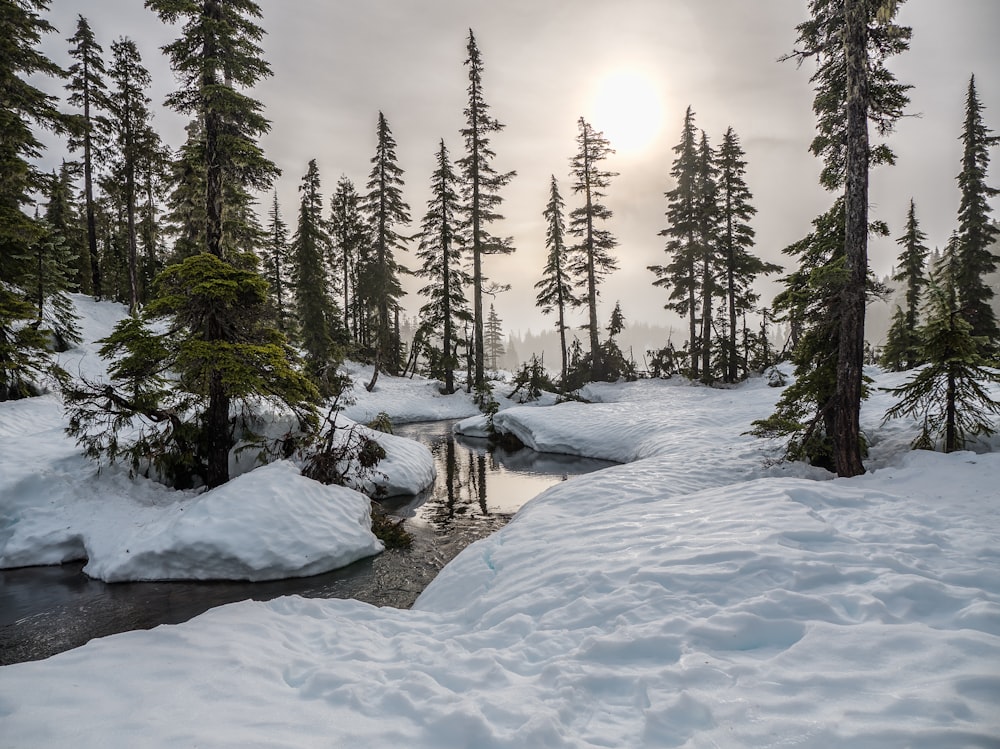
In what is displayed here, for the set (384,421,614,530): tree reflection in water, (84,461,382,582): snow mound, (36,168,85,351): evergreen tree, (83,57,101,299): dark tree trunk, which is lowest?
(384,421,614,530): tree reflection in water

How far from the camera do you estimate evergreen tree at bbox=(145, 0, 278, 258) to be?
8867 millimetres

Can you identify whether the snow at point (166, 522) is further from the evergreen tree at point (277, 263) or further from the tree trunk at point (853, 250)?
the evergreen tree at point (277, 263)

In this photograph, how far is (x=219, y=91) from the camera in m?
8.74

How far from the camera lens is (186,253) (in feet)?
76.3

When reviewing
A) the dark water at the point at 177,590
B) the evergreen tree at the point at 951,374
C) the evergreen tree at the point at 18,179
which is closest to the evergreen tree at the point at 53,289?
the evergreen tree at the point at 18,179

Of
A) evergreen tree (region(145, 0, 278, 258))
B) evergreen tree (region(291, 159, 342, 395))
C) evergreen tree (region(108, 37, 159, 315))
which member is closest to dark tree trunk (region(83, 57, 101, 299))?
evergreen tree (region(108, 37, 159, 315))

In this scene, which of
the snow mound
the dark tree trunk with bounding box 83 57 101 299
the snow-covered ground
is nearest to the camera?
the snow-covered ground

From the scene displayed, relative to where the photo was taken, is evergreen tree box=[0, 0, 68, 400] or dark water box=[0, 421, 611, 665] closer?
dark water box=[0, 421, 611, 665]

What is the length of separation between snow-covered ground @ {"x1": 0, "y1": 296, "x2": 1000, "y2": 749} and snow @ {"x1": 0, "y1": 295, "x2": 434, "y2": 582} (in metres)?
2.00

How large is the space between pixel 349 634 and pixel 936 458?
413 inches

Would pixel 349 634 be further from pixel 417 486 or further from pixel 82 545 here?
pixel 417 486

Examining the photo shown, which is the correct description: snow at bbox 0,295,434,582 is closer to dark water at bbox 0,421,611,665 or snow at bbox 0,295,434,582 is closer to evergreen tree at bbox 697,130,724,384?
dark water at bbox 0,421,611,665

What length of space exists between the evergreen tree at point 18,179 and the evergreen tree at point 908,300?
37.1 meters

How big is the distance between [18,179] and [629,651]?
19.2m
